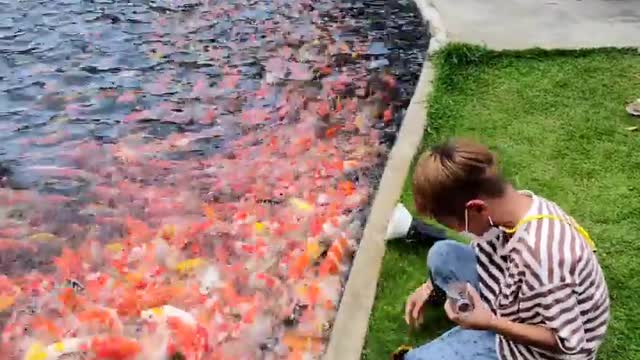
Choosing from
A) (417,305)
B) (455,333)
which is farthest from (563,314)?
(417,305)

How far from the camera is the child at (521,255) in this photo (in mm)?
3277

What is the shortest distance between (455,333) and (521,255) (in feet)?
2.94

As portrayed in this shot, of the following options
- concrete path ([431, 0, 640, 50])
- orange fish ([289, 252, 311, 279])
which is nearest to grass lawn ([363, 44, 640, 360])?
concrete path ([431, 0, 640, 50])

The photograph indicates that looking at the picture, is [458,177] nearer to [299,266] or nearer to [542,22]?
[299,266]

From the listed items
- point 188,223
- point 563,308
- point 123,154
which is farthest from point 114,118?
point 563,308

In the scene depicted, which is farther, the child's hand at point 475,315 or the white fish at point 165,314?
the white fish at point 165,314

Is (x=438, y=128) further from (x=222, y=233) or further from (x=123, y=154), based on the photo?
(x=123, y=154)

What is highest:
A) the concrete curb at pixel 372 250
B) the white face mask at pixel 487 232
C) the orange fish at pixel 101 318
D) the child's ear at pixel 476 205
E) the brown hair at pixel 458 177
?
the brown hair at pixel 458 177

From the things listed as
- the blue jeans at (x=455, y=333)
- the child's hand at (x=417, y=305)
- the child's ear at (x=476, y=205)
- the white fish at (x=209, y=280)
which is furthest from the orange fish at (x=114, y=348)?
the child's ear at (x=476, y=205)

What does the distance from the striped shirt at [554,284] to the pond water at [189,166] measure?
186 centimetres

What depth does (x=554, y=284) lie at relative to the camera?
10.7ft

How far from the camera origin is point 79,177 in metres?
7.05

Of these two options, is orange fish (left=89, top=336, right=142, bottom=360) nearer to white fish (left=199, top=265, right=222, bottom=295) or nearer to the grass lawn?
white fish (left=199, top=265, right=222, bottom=295)

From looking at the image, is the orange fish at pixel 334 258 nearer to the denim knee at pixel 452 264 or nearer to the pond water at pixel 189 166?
the pond water at pixel 189 166
